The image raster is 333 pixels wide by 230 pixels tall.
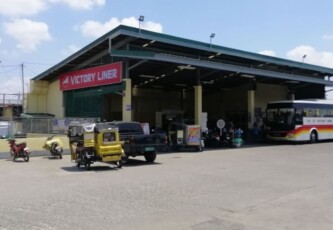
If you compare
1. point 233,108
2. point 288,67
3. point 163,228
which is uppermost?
point 288,67

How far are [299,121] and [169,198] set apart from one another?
84.0 ft

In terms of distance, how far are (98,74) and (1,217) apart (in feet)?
74.4

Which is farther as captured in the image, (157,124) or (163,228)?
(157,124)

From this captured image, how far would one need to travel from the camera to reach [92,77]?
3106 centimetres

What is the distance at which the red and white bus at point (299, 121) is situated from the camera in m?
33.5

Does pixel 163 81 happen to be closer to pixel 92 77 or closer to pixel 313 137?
pixel 92 77

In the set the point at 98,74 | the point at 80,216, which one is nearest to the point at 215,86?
the point at 98,74

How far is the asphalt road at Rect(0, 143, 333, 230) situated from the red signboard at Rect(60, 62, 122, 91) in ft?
40.2

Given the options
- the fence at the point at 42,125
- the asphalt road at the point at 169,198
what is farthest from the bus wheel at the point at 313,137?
the asphalt road at the point at 169,198

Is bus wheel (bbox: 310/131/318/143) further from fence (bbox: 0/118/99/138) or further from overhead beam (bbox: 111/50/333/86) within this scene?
fence (bbox: 0/118/99/138)

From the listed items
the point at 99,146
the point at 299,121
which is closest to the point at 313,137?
the point at 299,121

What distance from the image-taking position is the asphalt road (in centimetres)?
779

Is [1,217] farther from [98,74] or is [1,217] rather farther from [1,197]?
[98,74]

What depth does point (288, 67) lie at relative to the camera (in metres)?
40.4
